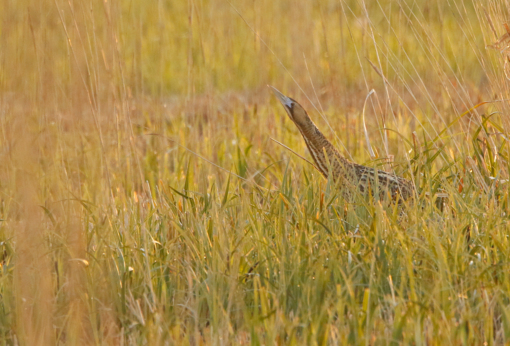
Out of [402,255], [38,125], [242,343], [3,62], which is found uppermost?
[3,62]

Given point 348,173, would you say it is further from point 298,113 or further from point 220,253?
point 220,253

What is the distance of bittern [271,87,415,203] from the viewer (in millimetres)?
2764

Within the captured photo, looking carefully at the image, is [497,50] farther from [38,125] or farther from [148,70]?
[148,70]

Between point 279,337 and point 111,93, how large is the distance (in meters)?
1.46

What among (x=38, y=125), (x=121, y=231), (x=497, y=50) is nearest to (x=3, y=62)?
(x=38, y=125)

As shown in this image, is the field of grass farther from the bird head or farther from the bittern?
the bird head

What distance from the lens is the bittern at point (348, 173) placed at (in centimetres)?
276

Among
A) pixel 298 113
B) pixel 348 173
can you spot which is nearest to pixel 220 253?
pixel 348 173

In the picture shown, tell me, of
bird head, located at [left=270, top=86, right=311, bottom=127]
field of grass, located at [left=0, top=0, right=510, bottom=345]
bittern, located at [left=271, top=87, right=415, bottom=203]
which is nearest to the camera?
field of grass, located at [left=0, top=0, right=510, bottom=345]

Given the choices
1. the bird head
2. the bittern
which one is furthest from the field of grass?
the bird head

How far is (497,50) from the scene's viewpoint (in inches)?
105

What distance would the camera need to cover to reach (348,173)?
116 inches

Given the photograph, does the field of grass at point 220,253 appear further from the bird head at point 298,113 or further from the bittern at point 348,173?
the bird head at point 298,113

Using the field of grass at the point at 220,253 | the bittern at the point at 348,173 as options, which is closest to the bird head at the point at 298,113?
the bittern at the point at 348,173
